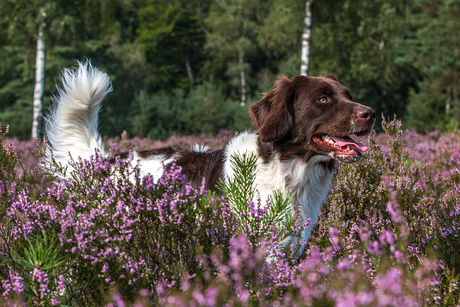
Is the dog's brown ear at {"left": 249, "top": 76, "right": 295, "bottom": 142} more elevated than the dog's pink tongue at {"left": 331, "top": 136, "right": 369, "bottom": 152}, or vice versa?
the dog's brown ear at {"left": 249, "top": 76, "right": 295, "bottom": 142}

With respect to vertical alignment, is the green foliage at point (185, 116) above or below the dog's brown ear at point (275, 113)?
below

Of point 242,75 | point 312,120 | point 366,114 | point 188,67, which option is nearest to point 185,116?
point 312,120

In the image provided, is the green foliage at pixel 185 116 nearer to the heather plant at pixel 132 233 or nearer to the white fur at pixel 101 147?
the white fur at pixel 101 147

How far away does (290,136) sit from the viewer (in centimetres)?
342

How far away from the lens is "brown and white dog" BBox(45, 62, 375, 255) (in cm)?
323

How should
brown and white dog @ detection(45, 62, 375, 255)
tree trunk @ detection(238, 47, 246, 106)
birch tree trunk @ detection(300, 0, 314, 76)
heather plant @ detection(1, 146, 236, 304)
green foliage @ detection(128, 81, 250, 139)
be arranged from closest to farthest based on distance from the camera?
heather plant @ detection(1, 146, 236, 304), brown and white dog @ detection(45, 62, 375, 255), birch tree trunk @ detection(300, 0, 314, 76), green foliage @ detection(128, 81, 250, 139), tree trunk @ detection(238, 47, 246, 106)

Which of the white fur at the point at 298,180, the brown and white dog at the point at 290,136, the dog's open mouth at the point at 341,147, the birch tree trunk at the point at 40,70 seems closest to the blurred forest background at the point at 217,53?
the birch tree trunk at the point at 40,70

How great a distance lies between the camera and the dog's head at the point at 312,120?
3.16 m

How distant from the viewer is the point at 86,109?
13.1 feet

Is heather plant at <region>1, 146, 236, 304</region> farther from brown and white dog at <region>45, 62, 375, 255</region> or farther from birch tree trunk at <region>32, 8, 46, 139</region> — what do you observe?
birch tree trunk at <region>32, 8, 46, 139</region>

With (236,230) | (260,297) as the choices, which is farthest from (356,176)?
(260,297)

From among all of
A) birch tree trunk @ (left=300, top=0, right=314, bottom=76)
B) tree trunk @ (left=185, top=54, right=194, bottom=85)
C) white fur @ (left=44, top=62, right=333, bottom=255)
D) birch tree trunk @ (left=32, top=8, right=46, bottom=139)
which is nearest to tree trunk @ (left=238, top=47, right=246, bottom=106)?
tree trunk @ (left=185, top=54, right=194, bottom=85)

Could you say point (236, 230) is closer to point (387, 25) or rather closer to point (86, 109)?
point (86, 109)

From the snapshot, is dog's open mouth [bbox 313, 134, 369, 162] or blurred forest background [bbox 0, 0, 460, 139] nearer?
dog's open mouth [bbox 313, 134, 369, 162]
